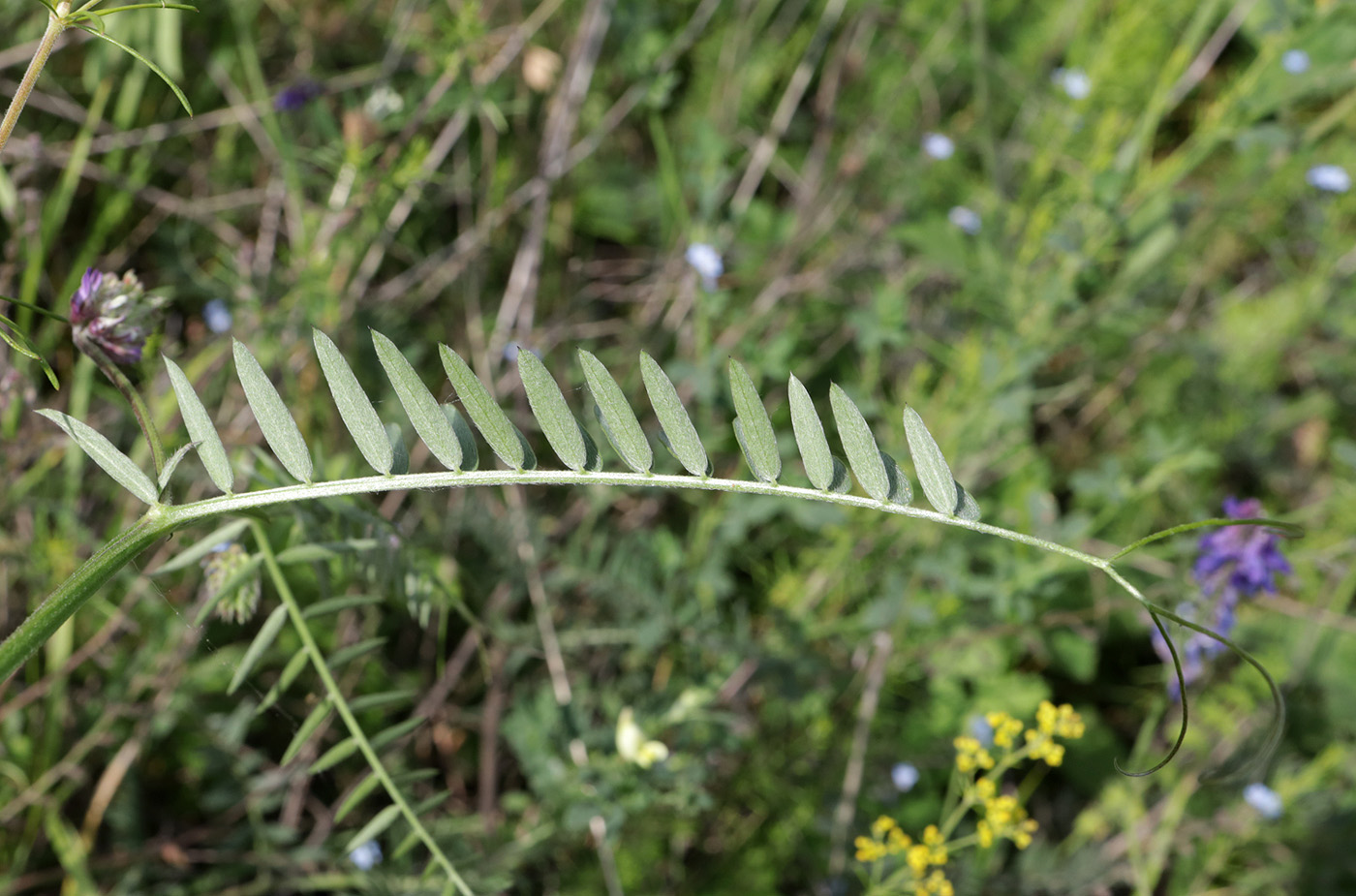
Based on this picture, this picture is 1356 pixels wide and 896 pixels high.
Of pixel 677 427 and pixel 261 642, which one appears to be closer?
pixel 677 427

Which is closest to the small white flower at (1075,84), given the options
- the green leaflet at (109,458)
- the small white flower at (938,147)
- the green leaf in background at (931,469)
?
the small white flower at (938,147)

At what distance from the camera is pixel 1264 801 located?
2148 mm

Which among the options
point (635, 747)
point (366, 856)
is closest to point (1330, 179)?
point (635, 747)

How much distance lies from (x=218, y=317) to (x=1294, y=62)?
2.54 metres

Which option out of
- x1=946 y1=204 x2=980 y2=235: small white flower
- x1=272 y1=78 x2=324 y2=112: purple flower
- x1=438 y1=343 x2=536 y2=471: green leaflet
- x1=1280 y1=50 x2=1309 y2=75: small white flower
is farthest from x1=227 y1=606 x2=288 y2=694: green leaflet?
x1=1280 y1=50 x2=1309 y2=75: small white flower

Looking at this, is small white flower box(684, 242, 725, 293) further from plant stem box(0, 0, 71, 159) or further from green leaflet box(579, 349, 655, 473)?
plant stem box(0, 0, 71, 159)

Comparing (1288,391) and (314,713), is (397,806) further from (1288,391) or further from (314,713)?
(1288,391)

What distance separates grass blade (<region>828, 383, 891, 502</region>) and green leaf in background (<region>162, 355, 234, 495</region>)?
1.84 ft

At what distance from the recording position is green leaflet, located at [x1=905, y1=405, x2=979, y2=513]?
3.21ft

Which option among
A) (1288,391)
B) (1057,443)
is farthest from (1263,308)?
(1057,443)

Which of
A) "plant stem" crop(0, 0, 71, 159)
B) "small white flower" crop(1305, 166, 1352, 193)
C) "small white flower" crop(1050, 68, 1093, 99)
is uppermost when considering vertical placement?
"plant stem" crop(0, 0, 71, 159)

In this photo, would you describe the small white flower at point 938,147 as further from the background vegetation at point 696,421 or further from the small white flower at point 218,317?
the small white flower at point 218,317

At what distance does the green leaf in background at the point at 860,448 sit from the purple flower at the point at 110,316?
0.77m

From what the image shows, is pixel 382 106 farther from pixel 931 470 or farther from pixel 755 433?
pixel 931 470
